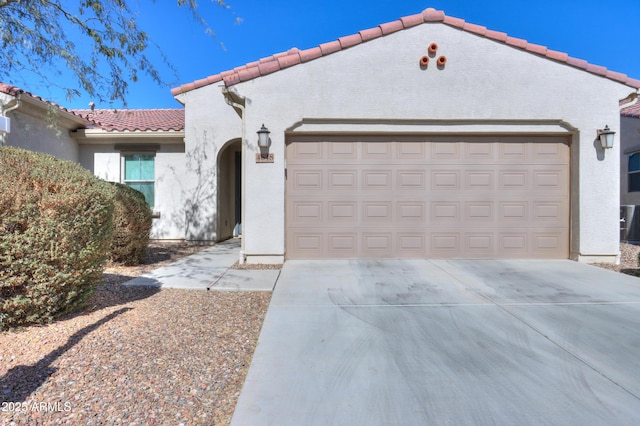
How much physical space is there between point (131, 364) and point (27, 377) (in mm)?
697

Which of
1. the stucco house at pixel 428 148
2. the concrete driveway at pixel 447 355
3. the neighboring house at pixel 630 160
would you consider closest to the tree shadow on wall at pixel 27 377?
the concrete driveway at pixel 447 355

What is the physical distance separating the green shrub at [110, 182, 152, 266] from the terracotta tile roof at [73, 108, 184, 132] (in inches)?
149

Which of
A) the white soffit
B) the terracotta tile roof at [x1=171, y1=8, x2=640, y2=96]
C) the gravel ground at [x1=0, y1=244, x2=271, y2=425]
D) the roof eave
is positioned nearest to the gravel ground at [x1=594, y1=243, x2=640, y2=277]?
the white soffit

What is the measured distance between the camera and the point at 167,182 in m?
11.1

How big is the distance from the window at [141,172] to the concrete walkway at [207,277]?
4502mm

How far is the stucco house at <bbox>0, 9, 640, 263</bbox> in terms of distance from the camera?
7008 millimetres

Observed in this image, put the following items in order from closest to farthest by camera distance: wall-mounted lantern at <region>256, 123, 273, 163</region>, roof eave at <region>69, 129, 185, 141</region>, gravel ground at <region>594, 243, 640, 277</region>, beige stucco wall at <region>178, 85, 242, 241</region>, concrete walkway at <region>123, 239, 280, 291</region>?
1. concrete walkway at <region>123, 239, 280, 291</region>
2. gravel ground at <region>594, 243, 640, 277</region>
3. wall-mounted lantern at <region>256, 123, 273, 163</region>
4. beige stucco wall at <region>178, 85, 242, 241</region>
5. roof eave at <region>69, 129, 185, 141</region>

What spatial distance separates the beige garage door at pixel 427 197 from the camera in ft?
24.0

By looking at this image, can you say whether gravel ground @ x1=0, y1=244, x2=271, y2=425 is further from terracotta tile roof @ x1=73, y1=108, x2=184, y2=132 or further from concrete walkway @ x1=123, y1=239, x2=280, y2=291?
terracotta tile roof @ x1=73, y1=108, x2=184, y2=132

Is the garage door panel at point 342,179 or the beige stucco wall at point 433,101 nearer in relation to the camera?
the beige stucco wall at point 433,101

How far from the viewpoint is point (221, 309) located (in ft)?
14.4

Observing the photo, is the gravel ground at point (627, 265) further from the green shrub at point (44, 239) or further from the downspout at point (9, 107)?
the downspout at point (9, 107)

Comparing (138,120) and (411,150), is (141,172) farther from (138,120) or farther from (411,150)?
(411,150)

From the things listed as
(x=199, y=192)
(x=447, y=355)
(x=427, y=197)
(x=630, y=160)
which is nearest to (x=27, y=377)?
(x=447, y=355)
